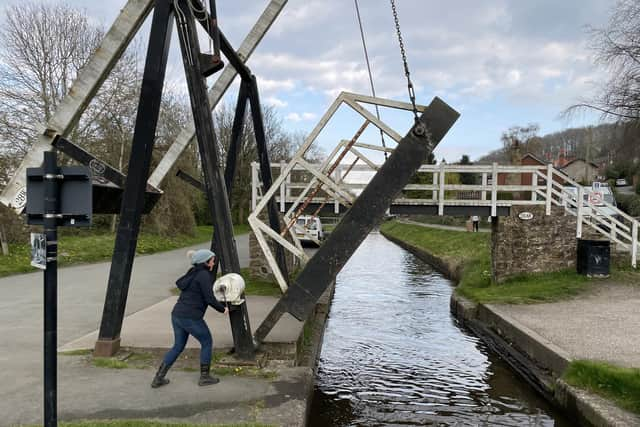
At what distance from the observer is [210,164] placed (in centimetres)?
640

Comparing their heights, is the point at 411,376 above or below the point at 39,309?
below

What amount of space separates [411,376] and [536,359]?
1.99m

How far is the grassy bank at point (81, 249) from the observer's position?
15246 mm

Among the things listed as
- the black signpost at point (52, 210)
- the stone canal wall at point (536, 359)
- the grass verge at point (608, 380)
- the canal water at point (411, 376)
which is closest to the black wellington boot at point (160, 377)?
the canal water at point (411, 376)

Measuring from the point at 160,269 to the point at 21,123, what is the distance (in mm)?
10247

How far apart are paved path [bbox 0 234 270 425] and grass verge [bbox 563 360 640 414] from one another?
20.3 ft

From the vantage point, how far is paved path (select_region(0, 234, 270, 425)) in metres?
5.59

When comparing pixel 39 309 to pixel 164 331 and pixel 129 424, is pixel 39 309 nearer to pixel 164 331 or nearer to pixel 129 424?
pixel 164 331

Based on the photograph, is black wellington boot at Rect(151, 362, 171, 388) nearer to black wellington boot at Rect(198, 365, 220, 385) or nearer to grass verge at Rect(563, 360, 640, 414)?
black wellington boot at Rect(198, 365, 220, 385)

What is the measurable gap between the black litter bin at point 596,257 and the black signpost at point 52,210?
41.6 feet

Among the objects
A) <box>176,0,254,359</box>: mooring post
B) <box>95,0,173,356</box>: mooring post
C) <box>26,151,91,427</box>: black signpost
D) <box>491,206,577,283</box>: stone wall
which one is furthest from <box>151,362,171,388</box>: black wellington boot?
<box>491,206,577,283</box>: stone wall

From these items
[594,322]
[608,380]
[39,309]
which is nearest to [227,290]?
[608,380]

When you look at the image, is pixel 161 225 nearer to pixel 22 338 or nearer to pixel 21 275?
pixel 21 275

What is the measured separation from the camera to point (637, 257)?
13.9 meters
